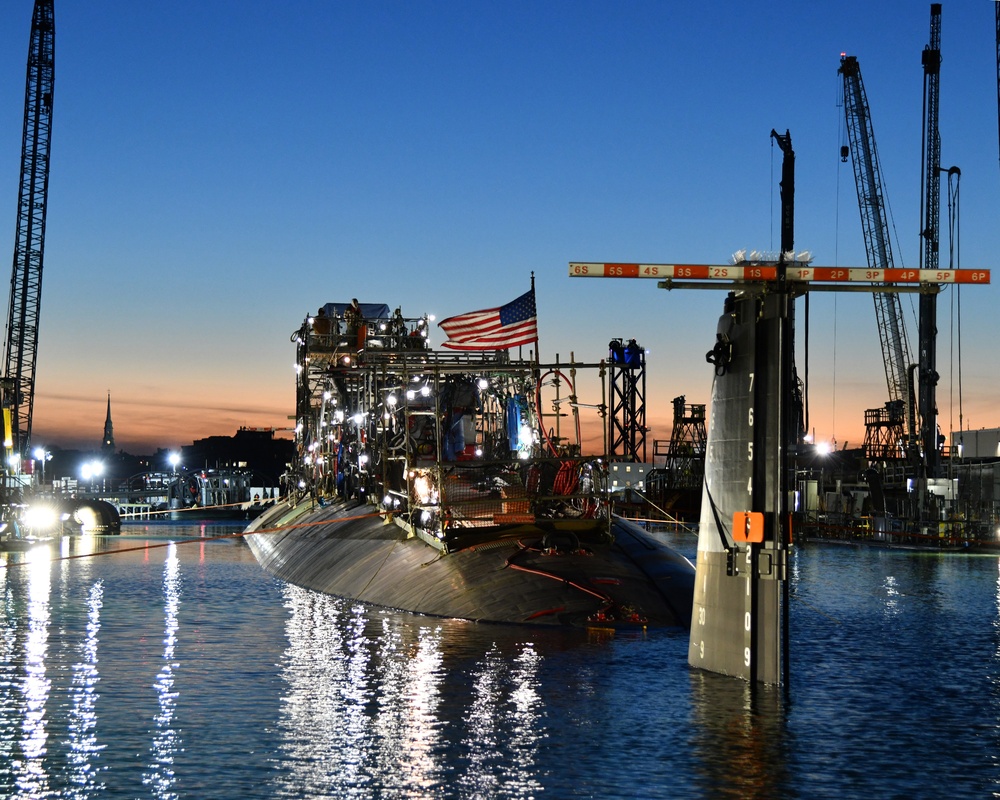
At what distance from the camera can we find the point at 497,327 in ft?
123

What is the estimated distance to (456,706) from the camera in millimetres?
19844

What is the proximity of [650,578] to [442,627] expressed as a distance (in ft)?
16.8

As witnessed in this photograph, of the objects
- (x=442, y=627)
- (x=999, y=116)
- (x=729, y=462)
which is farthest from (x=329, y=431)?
(x=999, y=116)

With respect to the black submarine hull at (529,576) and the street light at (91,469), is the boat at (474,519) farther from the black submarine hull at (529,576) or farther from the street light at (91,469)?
the street light at (91,469)

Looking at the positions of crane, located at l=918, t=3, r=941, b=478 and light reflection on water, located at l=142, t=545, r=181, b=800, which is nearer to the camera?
light reflection on water, located at l=142, t=545, r=181, b=800

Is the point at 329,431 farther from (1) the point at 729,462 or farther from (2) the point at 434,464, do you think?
(1) the point at 729,462

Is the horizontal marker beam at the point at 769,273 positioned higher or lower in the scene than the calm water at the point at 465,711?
higher

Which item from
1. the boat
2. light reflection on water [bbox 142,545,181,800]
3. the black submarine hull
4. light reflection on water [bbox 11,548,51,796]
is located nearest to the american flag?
the boat

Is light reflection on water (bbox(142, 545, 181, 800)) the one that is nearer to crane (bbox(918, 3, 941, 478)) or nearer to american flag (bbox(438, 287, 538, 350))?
american flag (bbox(438, 287, 538, 350))

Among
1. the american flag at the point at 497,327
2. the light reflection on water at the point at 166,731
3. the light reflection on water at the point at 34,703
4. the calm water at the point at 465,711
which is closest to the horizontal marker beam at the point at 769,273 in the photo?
the calm water at the point at 465,711

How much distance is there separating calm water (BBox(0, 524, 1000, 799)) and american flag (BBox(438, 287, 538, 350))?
919cm

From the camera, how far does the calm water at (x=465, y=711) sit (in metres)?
15.4

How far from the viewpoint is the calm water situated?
15.4m

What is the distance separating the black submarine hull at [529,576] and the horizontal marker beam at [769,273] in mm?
9455
